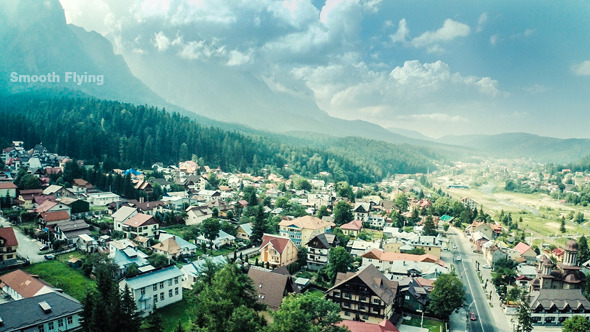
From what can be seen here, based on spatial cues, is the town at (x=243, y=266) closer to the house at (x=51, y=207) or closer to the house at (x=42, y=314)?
the house at (x=42, y=314)

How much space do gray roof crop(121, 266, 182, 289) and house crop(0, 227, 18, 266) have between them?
11614 millimetres

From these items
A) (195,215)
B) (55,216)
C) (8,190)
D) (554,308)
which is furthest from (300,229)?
(8,190)

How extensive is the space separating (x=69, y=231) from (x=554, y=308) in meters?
46.2

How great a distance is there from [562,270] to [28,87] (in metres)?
175

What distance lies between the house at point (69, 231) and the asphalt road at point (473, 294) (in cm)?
3726

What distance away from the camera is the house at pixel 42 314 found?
19.2m

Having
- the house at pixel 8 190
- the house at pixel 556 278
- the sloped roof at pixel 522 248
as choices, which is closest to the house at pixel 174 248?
the house at pixel 8 190

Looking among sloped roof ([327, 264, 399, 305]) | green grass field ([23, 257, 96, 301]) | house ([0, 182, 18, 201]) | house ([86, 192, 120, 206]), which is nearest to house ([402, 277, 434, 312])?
sloped roof ([327, 264, 399, 305])

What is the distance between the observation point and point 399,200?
7625cm

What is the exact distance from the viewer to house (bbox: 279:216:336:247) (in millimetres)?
49000

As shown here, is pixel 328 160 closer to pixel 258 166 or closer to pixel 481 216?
pixel 258 166

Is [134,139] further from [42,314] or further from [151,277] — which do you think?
[42,314]

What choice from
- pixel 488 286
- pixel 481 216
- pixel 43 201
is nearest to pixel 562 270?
pixel 488 286

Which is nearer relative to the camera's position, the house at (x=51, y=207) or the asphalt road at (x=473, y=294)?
the asphalt road at (x=473, y=294)
